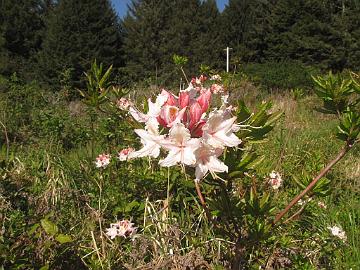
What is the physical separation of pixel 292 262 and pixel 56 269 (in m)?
1.13

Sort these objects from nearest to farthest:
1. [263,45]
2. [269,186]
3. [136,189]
Result: 1. [269,186]
2. [136,189]
3. [263,45]

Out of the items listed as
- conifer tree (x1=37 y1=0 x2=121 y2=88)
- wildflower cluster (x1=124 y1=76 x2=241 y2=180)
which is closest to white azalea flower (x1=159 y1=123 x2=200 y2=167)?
wildflower cluster (x1=124 y1=76 x2=241 y2=180)

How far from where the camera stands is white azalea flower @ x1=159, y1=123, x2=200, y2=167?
0.98 meters

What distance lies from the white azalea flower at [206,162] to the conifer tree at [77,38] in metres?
18.1

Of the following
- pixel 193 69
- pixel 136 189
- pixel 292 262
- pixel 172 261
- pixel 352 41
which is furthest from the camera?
pixel 193 69

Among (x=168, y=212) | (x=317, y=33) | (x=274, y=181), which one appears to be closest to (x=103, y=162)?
(x=168, y=212)

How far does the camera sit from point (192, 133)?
1039 millimetres

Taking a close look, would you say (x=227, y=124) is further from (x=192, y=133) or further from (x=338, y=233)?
(x=338, y=233)

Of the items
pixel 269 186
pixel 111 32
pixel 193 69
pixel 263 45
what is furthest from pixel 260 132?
pixel 263 45

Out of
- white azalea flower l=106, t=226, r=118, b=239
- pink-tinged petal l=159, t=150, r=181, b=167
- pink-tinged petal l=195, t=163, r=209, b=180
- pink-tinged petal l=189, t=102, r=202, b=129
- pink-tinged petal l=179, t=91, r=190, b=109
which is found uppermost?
pink-tinged petal l=179, t=91, r=190, b=109

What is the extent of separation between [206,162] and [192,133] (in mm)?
80

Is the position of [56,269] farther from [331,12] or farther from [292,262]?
[331,12]

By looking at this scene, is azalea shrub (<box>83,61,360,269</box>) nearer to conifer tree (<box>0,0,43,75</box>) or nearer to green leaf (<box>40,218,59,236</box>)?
green leaf (<box>40,218,59,236</box>)

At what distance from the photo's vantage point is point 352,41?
747 inches
